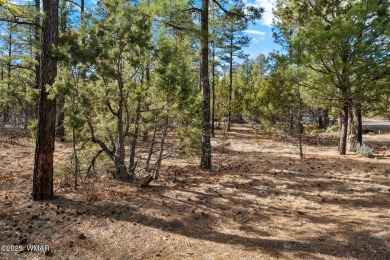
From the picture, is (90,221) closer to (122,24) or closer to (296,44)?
(122,24)

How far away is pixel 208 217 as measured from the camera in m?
5.69

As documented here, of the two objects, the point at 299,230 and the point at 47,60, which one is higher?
the point at 47,60

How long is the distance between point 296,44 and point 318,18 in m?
2.52

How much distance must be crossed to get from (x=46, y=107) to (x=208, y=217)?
420 centimetres

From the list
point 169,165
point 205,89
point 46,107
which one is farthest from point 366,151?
point 46,107

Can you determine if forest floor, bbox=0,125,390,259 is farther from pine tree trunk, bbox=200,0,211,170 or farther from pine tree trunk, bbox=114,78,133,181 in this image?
pine tree trunk, bbox=200,0,211,170

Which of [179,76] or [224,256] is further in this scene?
[179,76]

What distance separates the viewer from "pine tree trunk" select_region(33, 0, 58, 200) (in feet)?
19.2

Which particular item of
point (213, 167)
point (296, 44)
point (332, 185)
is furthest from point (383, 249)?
point (296, 44)

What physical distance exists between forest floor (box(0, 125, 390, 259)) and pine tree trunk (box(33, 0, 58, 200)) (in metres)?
0.70

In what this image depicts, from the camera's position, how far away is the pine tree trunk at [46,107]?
5.86m

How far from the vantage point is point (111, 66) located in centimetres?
699

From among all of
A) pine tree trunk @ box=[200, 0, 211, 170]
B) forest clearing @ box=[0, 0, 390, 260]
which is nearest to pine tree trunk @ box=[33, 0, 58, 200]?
forest clearing @ box=[0, 0, 390, 260]

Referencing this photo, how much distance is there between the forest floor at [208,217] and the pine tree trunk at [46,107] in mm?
702
